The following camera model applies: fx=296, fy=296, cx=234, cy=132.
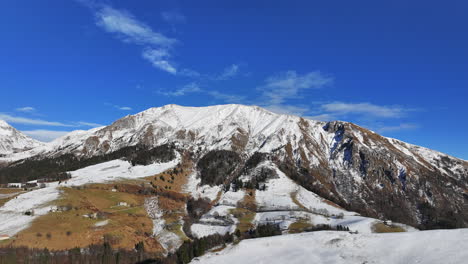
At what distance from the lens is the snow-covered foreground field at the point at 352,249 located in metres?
54.7

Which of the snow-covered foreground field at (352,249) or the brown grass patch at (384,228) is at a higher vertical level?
the snow-covered foreground field at (352,249)

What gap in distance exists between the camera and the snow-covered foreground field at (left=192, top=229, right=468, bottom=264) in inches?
2153

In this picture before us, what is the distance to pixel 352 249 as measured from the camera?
6569 cm

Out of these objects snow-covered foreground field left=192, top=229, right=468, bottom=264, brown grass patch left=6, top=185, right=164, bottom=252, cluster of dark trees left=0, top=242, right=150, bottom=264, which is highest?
snow-covered foreground field left=192, top=229, right=468, bottom=264

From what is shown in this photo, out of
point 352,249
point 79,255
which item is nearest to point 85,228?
point 79,255

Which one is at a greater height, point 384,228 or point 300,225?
point 384,228

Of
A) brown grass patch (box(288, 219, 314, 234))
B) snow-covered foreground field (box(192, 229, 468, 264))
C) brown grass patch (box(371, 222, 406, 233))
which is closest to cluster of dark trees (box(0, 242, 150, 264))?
snow-covered foreground field (box(192, 229, 468, 264))

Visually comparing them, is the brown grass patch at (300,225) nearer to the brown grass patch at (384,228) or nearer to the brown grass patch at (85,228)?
the brown grass patch at (384,228)

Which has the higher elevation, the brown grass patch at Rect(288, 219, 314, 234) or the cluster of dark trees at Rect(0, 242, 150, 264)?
the brown grass patch at Rect(288, 219, 314, 234)

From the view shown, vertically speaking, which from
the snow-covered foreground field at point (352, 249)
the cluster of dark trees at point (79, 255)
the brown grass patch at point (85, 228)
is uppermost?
the snow-covered foreground field at point (352, 249)

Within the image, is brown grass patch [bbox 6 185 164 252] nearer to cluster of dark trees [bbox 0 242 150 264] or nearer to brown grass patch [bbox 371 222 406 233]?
cluster of dark trees [bbox 0 242 150 264]

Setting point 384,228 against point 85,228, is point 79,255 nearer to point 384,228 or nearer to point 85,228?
point 85,228

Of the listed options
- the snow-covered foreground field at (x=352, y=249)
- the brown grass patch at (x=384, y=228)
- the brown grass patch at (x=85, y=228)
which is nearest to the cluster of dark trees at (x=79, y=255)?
the brown grass patch at (x=85, y=228)

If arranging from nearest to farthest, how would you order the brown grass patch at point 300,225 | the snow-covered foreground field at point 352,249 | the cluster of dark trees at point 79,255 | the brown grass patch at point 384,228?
1. the snow-covered foreground field at point 352,249
2. the cluster of dark trees at point 79,255
3. the brown grass patch at point 384,228
4. the brown grass patch at point 300,225
